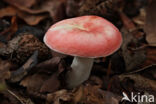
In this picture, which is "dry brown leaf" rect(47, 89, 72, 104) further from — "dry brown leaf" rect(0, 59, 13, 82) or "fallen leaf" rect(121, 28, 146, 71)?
"fallen leaf" rect(121, 28, 146, 71)

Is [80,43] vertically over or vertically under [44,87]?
over

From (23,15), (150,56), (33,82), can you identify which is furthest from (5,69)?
(150,56)

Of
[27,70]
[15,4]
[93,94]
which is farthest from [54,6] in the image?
[93,94]

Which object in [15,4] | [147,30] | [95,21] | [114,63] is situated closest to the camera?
[95,21]

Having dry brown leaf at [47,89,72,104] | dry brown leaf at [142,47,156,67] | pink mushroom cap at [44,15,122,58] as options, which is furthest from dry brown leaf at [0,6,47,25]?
dry brown leaf at [142,47,156,67]

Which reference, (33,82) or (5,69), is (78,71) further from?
(5,69)

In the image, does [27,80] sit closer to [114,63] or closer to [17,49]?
[17,49]

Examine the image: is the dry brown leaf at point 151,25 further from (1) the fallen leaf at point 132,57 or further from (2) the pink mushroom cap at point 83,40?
(2) the pink mushroom cap at point 83,40
